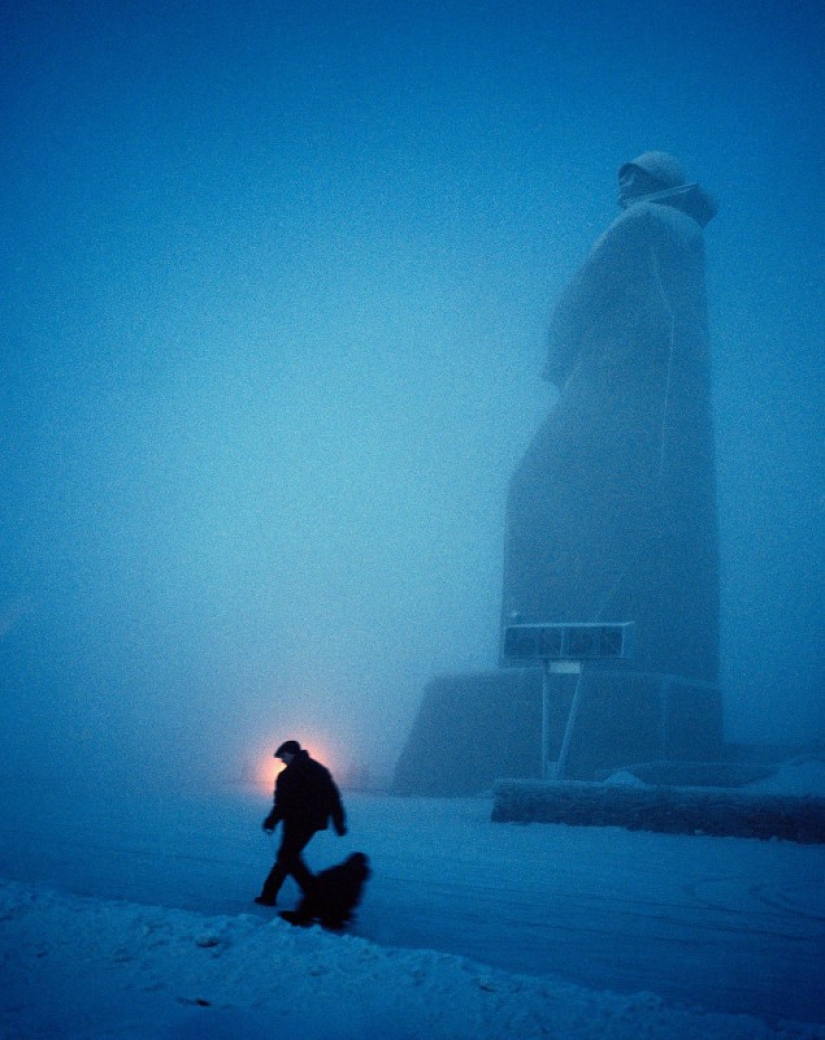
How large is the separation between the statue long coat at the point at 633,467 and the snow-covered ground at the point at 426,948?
1313cm

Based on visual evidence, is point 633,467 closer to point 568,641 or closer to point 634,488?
point 634,488

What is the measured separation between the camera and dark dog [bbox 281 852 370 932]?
4.67 m

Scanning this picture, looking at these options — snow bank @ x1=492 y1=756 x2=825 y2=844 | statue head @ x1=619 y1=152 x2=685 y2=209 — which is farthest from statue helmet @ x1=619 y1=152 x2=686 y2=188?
snow bank @ x1=492 y1=756 x2=825 y2=844

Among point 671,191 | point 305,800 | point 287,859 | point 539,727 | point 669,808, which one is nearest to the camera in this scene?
point 287,859

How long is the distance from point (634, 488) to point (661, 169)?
13.1 meters

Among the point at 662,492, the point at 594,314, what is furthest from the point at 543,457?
the point at 594,314

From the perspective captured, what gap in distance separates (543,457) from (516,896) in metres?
18.5

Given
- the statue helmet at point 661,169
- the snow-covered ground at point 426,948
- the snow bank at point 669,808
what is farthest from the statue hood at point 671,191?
the snow-covered ground at point 426,948

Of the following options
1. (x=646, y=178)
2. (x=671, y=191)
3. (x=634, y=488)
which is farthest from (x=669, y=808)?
(x=646, y=178)

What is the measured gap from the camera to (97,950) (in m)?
3.94

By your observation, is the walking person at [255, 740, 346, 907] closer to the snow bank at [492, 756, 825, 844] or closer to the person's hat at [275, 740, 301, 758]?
the person's hat at [275, 740, 301, 758]

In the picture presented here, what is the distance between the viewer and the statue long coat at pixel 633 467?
20.8m

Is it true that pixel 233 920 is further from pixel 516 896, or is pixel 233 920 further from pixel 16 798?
pixel 16 798

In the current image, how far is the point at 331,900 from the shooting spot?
15.6ft
